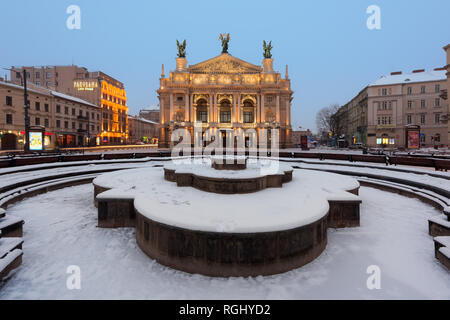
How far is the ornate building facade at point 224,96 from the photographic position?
5247cm

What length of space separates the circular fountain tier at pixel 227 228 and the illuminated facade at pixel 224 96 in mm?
46448

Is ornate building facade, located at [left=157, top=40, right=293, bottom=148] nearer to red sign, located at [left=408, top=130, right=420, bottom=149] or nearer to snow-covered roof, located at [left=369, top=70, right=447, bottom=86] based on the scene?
snow-covered roof, located at [left=369, top=70, right=447, bottom=86]

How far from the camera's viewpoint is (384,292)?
3.66 meters

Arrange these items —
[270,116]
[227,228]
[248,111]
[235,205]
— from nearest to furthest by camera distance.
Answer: [227,228]
[235,205]
[270,116]
[248,111]

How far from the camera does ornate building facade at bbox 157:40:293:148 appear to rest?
5247cm

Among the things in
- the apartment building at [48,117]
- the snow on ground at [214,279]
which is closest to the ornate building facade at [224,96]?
the apartment building at [48,117]

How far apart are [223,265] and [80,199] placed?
7.59 meters

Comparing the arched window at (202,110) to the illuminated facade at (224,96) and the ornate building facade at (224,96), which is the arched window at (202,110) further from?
the illuminated facade at (224,96)

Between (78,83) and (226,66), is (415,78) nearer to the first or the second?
(226,66)

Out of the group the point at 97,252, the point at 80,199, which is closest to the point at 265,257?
the point at 97,252

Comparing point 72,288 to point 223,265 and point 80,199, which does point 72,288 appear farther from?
point 80,199

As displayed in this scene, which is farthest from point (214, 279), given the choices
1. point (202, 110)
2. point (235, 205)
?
point (202, 110)

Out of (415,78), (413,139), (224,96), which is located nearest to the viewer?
(413,139)

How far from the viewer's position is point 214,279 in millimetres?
4148
